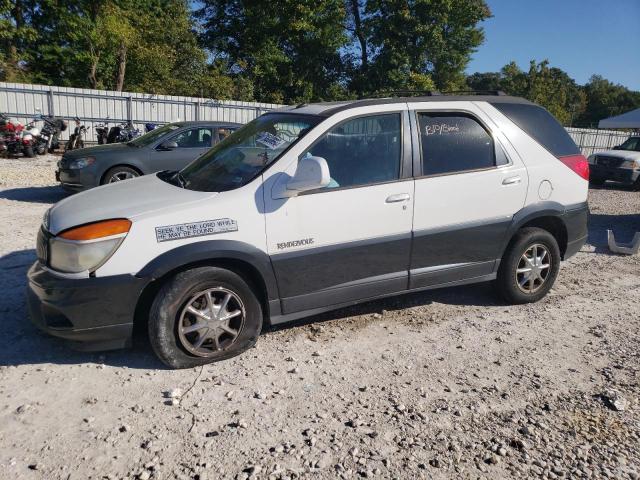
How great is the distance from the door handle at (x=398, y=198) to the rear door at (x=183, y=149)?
6028mm

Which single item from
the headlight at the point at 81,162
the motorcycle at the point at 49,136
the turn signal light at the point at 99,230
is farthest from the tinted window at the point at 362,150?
the motorcycle at the point at 49,136

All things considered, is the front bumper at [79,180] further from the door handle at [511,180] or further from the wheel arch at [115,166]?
the door handle at [511,180]

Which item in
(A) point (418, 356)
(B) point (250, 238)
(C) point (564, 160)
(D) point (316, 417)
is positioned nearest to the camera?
(D) point (316, 417)

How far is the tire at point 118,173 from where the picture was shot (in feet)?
29.2

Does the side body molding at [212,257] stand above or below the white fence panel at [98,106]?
below

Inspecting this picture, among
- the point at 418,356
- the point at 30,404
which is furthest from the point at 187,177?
the point at 418,356

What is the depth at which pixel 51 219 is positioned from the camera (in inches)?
140

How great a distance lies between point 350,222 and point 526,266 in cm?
201

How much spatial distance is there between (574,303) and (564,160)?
4.69ft

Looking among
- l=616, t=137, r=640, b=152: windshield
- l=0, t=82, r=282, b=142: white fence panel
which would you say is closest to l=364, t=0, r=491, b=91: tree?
l=0, t=82, r=282, b=142: white fence panel

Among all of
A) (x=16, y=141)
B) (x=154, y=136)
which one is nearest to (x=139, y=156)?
(x=154, y=136)

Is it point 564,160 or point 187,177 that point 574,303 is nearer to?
point 564,160

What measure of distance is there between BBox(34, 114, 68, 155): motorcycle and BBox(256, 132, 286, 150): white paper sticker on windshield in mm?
13936

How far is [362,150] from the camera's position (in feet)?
12.9
